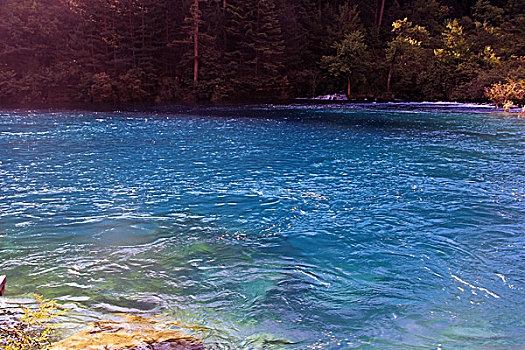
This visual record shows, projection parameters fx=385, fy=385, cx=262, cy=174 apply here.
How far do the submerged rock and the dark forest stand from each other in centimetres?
4124

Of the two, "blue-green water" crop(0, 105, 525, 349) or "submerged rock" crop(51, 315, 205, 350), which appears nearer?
"submerged rock" crop(51, 315, 205, 350)

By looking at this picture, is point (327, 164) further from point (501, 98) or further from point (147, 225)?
point (501, 98)

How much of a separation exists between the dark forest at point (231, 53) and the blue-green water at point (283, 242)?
1321 inches

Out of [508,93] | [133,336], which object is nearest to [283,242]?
[133,336]

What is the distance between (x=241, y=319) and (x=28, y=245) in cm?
410

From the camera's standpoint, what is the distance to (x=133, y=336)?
3.64 meters

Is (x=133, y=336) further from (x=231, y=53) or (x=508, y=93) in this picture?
(x=231, y=53)

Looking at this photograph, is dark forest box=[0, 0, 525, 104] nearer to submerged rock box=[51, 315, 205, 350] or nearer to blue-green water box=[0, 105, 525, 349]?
blue-green water box=[0, 105, 525, 349]

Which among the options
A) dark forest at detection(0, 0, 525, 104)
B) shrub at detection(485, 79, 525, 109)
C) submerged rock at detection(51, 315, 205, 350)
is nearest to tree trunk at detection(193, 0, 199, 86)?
dark forest at detection(0, 0, 525, 104)

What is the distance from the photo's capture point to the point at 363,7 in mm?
64500

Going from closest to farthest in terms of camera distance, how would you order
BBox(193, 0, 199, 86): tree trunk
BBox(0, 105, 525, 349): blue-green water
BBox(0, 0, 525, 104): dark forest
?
1. BBox(0, 105, 525, 349): blue-green water
2. BBox(0, 0, 525, 104): dark forest
3. BBox(193, 0, 199, 86): tree trunk

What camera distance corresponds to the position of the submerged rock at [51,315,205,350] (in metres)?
3.46

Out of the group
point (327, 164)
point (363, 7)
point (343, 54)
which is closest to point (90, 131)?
→ point (327, 164)

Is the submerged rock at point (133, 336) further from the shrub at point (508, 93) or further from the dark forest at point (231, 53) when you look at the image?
the dark forest at point (231, 53)
